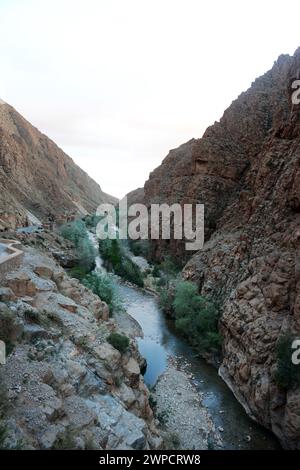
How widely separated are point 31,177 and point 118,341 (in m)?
64.5

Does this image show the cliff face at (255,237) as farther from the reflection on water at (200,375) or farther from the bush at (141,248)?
the bush at (141,248)

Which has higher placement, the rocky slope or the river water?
the rocky slope

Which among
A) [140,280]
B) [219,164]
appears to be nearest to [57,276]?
[140,280]

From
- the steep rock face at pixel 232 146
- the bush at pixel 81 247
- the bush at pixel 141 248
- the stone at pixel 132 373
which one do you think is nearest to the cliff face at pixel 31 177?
the bush at pixel 81 247

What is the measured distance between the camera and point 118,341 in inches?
543

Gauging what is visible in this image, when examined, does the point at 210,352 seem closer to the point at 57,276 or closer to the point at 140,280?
the point at 57,276

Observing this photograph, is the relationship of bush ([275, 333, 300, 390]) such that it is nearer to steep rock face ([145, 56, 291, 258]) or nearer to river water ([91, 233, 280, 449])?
river water ([91, 233, 280, 449])

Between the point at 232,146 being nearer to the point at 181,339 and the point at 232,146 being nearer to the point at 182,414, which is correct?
the point at 181,339

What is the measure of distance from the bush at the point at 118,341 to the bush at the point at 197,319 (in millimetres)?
6940

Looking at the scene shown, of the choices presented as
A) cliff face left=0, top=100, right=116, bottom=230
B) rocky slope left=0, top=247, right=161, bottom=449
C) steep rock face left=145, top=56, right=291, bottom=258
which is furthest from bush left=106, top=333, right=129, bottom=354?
cliff face left=0, top=100, right=116, bottom=230

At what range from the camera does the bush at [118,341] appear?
45.0 feet

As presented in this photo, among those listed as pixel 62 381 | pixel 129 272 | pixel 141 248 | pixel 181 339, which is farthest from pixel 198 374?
pixel 141 248

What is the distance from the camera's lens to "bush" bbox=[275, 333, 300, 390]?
12.6 meters

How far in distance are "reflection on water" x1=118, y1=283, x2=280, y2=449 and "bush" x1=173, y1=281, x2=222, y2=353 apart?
2.56 feet
